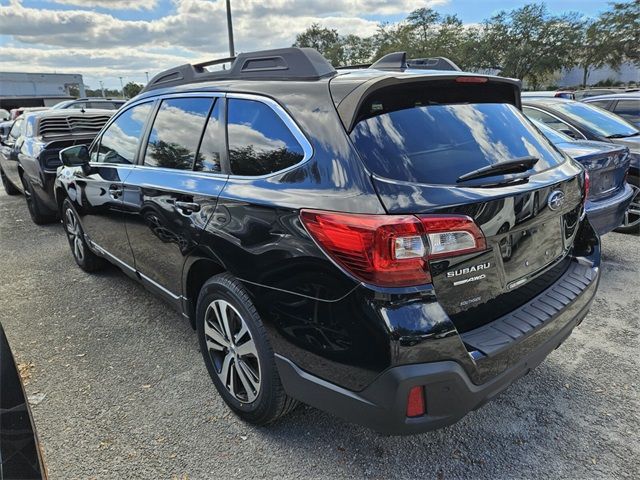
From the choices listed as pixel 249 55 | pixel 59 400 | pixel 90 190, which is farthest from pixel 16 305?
pixel 249 55

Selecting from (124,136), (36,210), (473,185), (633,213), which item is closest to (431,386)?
(473,185)

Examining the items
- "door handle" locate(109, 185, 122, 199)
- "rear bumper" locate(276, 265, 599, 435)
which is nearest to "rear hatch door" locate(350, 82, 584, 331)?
"rear bumper" locate(276, 265, 599, 435)

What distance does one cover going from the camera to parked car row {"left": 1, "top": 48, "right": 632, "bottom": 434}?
176 centimetres

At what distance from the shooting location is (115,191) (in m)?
3.50

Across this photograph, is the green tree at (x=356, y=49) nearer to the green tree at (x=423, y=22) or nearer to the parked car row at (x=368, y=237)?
the green tree at (x=423, y=22)

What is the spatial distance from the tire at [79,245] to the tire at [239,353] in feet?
8.43

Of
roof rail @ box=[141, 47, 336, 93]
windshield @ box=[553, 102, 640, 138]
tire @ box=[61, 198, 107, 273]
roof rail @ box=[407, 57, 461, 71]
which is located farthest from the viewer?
windshield @ box=[553, 102, 640, 138]

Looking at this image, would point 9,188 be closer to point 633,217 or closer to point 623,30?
point 633,217

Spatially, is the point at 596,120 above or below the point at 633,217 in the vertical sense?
above

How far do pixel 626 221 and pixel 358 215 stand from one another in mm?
4891

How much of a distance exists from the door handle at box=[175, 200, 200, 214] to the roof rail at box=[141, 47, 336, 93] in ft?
2.53

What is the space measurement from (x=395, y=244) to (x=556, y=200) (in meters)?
0.98

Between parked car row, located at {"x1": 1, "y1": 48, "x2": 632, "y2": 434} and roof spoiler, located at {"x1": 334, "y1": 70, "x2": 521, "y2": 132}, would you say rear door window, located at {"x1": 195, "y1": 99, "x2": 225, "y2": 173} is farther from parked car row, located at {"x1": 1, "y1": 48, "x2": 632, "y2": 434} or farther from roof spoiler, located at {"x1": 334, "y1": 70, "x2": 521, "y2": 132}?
roof spoiler, located at {"x1": 334, "y1": 70, "x2": 521, "y2": 132}

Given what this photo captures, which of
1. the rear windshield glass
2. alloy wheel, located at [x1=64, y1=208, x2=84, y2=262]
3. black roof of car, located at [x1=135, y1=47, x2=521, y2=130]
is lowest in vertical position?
alloy wheel, located at [x1=64, y1=208, x2=84, y2=262]
